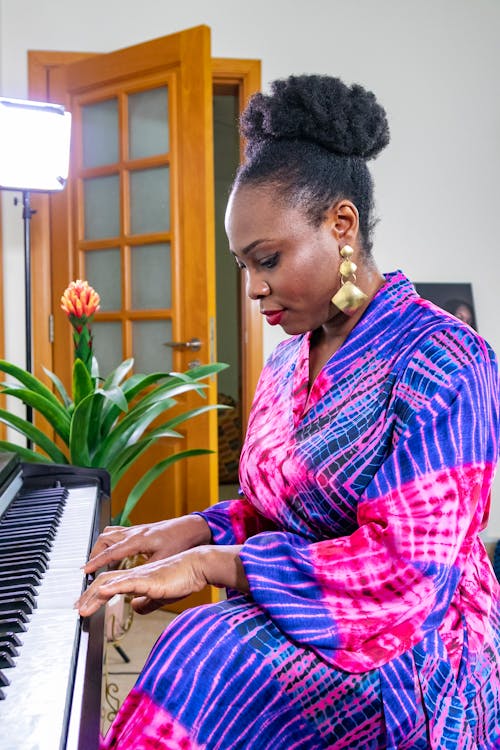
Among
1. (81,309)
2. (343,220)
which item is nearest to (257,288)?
(343,220)

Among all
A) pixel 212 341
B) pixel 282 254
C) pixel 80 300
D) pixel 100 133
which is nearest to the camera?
pixel 282 254

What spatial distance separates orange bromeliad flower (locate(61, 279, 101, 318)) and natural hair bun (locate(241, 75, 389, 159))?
3.69 ft

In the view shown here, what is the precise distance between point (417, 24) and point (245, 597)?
3.25 m

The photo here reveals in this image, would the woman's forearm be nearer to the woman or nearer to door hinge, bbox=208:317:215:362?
the woman

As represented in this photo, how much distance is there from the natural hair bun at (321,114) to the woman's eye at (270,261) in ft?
0.53

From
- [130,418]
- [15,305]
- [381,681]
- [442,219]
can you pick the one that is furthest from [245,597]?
[442,219]

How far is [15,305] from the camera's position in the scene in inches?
126

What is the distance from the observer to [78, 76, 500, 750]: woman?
81 cm

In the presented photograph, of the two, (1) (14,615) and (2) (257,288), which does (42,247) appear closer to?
(2) (257,288)

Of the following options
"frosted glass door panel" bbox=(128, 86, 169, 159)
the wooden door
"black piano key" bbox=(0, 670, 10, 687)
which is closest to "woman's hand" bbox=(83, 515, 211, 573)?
"black piano key" bbox=(0, 670, 10, 687)

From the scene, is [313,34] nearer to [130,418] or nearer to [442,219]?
[442,219]

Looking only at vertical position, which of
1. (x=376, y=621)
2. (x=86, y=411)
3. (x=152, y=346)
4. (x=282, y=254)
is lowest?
(x=376, y=621)

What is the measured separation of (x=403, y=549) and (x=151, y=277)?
2305mm

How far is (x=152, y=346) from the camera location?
2.99 m
